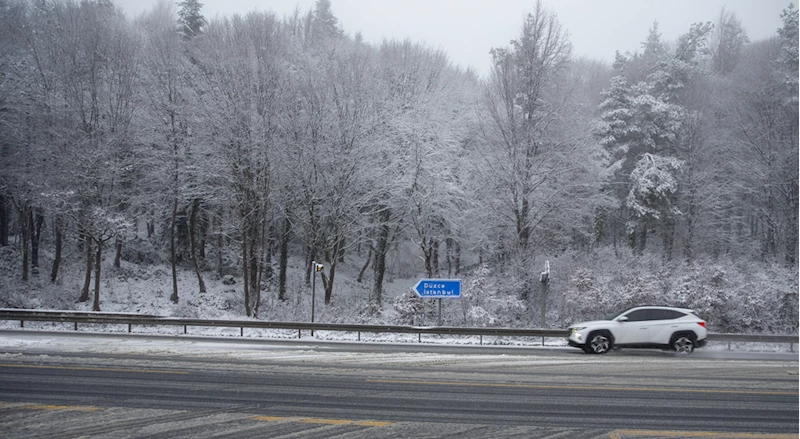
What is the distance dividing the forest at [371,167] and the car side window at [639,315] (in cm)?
683

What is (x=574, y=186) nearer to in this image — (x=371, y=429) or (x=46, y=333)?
(x=371, y=429)

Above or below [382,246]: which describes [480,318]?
below

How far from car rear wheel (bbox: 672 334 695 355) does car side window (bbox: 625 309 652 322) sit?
1.02 m

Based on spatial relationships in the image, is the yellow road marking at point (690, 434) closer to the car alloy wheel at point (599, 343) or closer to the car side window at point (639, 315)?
the car alloy wheel at point (599, 343)

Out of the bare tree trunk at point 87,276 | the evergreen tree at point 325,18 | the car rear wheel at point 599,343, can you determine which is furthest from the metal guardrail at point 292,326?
the evergreen tree at point 325,18

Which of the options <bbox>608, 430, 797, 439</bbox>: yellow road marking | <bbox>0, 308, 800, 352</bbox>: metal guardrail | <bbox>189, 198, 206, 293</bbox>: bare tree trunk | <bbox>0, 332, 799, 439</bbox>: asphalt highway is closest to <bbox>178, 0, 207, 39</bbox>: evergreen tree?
<bbox>189, 198, 206, 293</bbox>: bare tree trunk

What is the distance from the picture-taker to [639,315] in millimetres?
17109

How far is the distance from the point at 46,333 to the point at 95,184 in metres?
Result: 10.2

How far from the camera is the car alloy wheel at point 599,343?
16969mm

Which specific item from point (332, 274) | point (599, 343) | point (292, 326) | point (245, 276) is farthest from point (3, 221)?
point (599, 343)

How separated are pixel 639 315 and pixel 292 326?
43.2 feet

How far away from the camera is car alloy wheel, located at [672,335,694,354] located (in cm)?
1670

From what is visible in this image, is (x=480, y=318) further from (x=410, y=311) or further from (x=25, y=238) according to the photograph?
(x=25, y=238)

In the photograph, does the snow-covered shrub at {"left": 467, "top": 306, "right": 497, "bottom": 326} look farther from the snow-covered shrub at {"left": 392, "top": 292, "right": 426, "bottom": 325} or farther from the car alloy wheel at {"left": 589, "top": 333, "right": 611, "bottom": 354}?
the car alloy wheel at {"left": 589, "top": 333, "right": 611, "bottom": 354}
